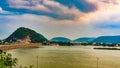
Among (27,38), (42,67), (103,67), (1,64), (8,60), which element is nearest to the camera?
(1,64)

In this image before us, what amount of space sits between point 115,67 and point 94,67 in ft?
9.67

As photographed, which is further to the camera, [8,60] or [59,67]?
[59,67]

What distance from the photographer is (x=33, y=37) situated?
19212 cm

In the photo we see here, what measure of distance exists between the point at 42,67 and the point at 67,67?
3387 mm

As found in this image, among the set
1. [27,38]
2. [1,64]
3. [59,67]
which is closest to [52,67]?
[59,67]

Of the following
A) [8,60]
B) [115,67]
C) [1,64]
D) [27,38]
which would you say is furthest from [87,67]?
[27,38]

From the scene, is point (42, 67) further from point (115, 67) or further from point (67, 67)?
point (115, 67)

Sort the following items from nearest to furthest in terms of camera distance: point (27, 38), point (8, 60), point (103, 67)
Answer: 1. point (8, 60)
2. point (103, 67)
3. point (27, 38)

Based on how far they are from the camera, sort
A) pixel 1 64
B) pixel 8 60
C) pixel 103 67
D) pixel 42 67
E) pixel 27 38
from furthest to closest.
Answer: pixel 27 38 → pixel 103 67 → pixel 42 67 → pixel 8 60 → pixel 1 64

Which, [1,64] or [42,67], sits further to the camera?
[42,67]

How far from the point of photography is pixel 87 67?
40656 mm

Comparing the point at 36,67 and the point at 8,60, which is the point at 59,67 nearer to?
the point at 36,67

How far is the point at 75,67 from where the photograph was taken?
131 feet

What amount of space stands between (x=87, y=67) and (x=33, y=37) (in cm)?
15272
